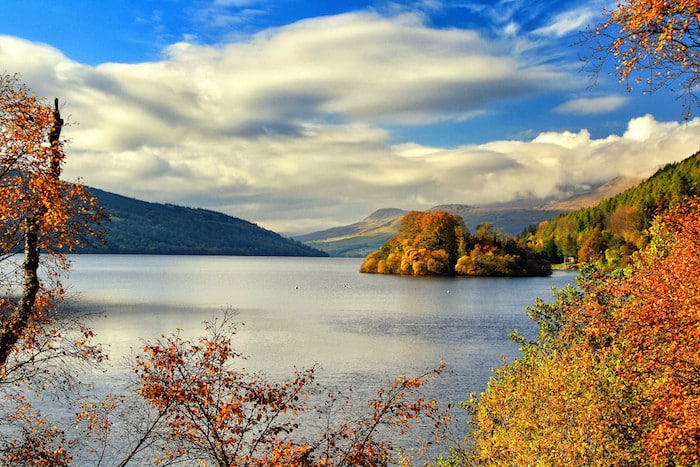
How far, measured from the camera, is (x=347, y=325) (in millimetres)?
66750

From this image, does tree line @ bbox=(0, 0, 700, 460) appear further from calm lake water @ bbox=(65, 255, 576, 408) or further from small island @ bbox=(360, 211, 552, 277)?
small island @ bbox=(360, 211, 552, 277)

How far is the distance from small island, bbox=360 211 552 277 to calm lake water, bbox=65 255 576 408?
38.0 metres

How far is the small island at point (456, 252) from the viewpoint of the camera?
158750mm

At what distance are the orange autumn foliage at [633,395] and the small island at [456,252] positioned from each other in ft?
457

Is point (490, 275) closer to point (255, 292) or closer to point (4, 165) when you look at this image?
point (255, 292)

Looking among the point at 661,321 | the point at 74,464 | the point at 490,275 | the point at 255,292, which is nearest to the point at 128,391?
the point at 74,464

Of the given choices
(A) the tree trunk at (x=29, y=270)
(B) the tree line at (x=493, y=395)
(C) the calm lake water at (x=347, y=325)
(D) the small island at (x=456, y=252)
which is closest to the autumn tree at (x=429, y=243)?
(D) the small island at (x=456, y=252)

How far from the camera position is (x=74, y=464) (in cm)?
2425

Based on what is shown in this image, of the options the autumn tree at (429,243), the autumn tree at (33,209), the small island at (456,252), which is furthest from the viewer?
the autumn tree at (429,243)

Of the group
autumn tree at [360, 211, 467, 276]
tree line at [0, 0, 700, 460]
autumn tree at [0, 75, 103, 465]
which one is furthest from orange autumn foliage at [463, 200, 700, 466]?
Result: autumn tree at [360, 211, 467, 276]

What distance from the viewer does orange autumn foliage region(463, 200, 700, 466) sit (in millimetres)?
14758

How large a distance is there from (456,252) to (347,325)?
103058 mm

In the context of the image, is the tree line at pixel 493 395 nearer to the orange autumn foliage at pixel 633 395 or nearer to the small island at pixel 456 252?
the orange autumn foliage at pixel 633 395

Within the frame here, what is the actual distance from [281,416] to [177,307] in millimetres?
56758
